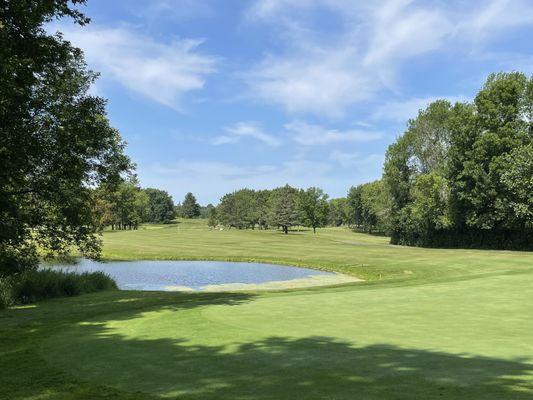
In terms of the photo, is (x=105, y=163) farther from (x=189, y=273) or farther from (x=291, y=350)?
(x=189, y=273)

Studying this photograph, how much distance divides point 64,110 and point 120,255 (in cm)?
4597

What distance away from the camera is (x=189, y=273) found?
46.8m

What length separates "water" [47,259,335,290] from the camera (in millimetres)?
39250

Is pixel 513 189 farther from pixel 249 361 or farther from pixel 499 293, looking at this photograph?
pixel 249 361

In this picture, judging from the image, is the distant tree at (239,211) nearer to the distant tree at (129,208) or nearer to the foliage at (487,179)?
the distant tree at (129,208)

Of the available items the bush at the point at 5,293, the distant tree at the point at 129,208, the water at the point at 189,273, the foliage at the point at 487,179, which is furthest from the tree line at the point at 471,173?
the distant tree at the point at 129,208

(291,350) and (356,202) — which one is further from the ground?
(356,202)

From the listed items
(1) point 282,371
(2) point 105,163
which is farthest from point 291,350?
(2) point 105,163

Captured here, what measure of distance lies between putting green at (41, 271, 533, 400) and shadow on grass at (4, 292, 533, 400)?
0.06 ft

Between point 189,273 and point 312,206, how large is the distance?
104 m

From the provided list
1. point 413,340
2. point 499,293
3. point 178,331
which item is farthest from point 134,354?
point 499,293

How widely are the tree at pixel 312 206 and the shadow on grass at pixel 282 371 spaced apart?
136460mm

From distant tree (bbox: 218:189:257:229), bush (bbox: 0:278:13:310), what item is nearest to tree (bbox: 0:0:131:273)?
bush (bbox: 0:278:13:310)

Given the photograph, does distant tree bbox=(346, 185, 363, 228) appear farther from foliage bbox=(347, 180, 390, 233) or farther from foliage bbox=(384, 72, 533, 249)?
foliage bbox=(384, 72, 533, 249)
